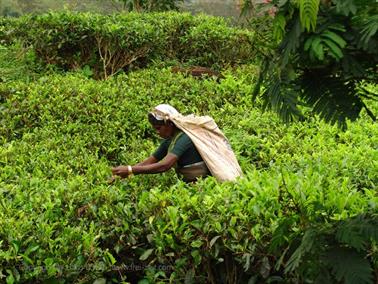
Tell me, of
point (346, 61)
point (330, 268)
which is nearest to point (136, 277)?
point (330, 268)

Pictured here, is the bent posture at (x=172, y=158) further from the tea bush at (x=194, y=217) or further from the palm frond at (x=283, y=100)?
the palm frond at (x=283, y=100)

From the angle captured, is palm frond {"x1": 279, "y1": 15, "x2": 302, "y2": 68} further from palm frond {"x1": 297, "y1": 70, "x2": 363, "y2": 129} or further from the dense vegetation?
the dense vegetation

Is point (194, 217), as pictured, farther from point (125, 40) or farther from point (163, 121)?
point (125, 40)

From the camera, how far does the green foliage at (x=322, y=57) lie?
1.44 meters

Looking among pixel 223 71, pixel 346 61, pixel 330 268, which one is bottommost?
pixel 223 71

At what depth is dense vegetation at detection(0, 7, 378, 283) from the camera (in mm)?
2072

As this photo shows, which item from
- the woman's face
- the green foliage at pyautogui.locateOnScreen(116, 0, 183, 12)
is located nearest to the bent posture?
the woman's face

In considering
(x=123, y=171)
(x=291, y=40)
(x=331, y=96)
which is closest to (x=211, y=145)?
(x=123, y=171)

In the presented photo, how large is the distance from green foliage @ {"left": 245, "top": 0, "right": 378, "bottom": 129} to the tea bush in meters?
0.38

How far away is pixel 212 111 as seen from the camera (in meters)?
6.70

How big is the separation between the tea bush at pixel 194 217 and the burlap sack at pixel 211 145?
163mm

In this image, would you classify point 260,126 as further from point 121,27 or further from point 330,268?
point 330,268

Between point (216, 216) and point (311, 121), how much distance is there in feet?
9.85

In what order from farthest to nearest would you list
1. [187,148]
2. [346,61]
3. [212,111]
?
[212,111] → [187,148] → [346,61]
